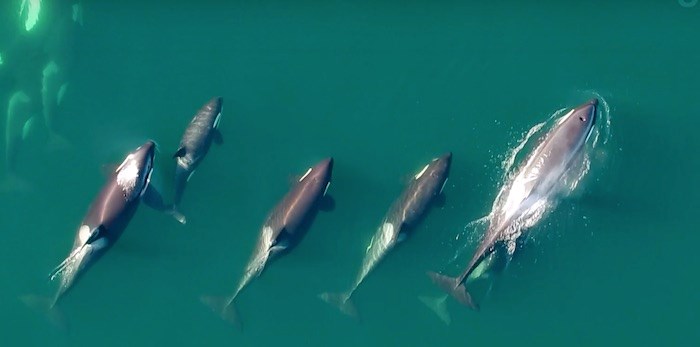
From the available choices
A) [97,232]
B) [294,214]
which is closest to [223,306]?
[294,214]

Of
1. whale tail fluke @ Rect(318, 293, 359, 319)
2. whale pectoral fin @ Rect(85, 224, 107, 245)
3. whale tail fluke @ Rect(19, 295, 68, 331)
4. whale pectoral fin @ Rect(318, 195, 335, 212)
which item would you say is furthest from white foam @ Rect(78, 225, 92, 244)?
whale tail fluke @ Rect(318, 293, 359, 319)

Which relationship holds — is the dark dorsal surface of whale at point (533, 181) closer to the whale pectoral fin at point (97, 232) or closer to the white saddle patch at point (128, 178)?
the white saddle patch at point (128, 178)

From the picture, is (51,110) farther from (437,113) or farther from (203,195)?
(437,113)

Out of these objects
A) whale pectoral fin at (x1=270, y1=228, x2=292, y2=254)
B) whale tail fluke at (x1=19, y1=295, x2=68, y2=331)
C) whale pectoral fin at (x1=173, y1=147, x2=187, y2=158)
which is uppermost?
whale pectoral fin at (x1=173, y1=147, x2=187, y2=158)

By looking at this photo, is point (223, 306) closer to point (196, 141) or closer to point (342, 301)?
point (342, 301)

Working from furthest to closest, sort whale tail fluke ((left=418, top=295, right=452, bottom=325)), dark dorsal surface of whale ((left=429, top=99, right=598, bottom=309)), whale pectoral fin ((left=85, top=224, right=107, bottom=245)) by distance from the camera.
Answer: whale tail fluke ((left=418, top=295, right=452, bottom=325)), dark dorsal surface of whale ((left=429, top=99, right=598, bottom=309)), whale pectoral fin ((left=85, top=224, right=107, bottom=245))

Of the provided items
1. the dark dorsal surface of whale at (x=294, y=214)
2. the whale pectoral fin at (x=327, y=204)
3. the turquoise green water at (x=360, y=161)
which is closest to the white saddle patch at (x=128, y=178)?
the turquoise green water at (x=360, y=161)

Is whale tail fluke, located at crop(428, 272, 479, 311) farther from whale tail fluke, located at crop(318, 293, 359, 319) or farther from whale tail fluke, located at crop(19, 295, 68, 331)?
whale tail fluke, located at crop(19, 295, 68, 331)
